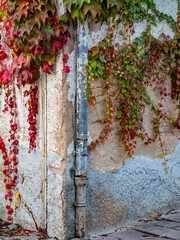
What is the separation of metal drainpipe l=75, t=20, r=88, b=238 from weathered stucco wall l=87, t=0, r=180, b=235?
0.50 feet

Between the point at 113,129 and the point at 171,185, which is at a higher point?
the point at 113,129

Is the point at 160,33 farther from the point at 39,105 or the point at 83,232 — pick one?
the point at 83,232

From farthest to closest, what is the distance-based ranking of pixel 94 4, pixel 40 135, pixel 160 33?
pixel 160 33 → pixel 40 135 → pixel 94 4

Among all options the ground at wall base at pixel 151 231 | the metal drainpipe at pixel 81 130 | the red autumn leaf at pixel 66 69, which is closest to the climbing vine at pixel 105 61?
the red autumn leaf at pixel 66 69

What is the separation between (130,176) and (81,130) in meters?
0.91

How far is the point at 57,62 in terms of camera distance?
3232 millimetres

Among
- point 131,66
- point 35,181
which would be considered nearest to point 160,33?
point 131,66

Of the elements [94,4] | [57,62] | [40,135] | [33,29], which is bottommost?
[40,135]

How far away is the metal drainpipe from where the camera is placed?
3.19 metres

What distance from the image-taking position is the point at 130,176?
373 cm

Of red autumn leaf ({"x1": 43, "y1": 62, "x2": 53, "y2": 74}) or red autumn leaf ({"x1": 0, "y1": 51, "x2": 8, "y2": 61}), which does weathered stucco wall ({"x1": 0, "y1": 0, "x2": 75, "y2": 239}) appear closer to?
red autumn leaf ({"x1": 43, "y1": 62, "x2": 53, "y2": 74})

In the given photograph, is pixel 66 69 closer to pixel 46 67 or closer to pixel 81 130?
pixel 46 67

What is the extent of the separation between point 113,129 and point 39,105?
2.76 feet

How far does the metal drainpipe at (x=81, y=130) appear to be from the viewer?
10.5 ft
